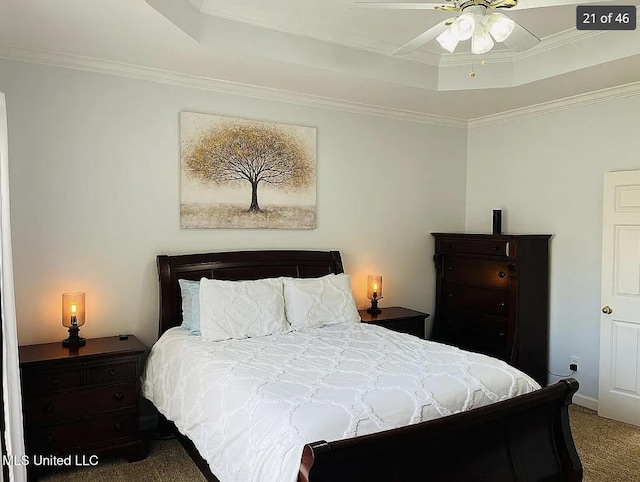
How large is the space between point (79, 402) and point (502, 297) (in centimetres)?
326

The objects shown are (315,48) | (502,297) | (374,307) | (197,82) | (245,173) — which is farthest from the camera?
(374,307)

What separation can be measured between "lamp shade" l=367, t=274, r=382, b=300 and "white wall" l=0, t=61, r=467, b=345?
14 centimetres

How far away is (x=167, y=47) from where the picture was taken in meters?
3.12

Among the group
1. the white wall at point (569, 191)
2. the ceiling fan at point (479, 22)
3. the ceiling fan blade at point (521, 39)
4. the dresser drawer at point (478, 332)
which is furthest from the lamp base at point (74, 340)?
the white wall at point (569, 191)

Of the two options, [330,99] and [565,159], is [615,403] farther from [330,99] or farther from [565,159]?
[330,99]

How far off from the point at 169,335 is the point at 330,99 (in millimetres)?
2323

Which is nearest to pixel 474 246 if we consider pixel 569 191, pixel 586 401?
pixel 569 191

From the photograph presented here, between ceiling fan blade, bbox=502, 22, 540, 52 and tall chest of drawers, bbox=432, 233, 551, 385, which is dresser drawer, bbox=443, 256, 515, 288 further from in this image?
ceiling fan blade, bbox=502, 22, 540, 52

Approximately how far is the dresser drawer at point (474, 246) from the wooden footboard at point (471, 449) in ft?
6.58

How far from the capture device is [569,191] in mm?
4309

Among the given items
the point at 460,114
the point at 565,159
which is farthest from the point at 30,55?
the point at 565,159

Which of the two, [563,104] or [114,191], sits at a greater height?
[563,104]

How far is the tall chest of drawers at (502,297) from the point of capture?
165 inches

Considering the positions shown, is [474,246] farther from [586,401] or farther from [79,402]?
[79,402]
